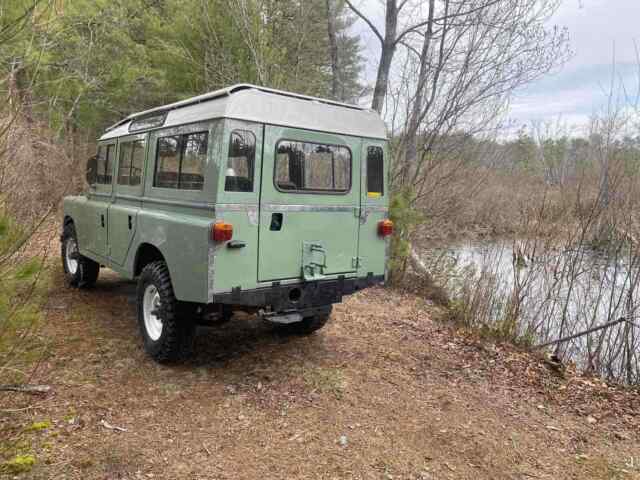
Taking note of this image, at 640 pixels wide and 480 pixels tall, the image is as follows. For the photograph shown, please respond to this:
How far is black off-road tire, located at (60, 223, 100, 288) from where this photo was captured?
240 inches

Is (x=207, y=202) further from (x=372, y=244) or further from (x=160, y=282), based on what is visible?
(x=372, y=244)

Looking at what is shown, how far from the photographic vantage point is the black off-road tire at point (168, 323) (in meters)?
3.80

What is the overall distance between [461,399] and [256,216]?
2375 millimetres

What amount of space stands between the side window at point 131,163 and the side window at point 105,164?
1.02 feet

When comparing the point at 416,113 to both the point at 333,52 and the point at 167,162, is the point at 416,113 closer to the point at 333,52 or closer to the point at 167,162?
the point at 333,52

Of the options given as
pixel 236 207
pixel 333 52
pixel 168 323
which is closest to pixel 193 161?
pixel 236 207

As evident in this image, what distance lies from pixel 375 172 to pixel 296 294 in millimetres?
1480

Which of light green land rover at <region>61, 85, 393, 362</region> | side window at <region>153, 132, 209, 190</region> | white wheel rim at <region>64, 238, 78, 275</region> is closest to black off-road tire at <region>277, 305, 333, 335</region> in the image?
light green land rover at <region>61, 85, 393, 362</region>

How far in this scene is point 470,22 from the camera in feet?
25.6

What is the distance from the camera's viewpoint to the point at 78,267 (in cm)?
614

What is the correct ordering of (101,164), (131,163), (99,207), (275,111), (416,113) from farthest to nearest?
(416,113) < (101,164) < (99,207) < (131,163) < (275,111)

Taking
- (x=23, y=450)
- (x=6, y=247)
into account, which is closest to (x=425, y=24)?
(x=6, y=247)

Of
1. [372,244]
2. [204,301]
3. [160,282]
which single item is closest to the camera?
[204,301]

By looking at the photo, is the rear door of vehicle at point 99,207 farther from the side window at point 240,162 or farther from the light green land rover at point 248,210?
the side window at point 240,162
